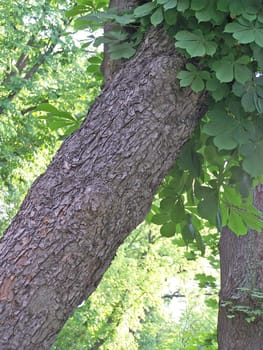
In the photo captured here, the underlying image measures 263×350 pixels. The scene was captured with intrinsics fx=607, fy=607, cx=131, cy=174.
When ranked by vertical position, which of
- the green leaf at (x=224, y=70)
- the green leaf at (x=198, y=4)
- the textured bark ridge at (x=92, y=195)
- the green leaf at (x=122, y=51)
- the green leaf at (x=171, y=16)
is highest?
the green leaf at (x=198, y=4)

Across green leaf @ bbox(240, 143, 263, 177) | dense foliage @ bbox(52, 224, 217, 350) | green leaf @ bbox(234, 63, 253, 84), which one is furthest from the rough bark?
dense foliage @ bbox(52, 224, 217, 350)

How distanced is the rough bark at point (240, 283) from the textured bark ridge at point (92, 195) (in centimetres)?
277

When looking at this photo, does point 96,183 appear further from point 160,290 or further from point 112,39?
point 160,290

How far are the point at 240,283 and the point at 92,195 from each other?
307cm

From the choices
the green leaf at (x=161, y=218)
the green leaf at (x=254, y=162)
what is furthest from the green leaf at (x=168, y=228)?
the green leaf at (x=254, y=162)

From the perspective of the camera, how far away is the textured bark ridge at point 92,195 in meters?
1.39

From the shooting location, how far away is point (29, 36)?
10.8 m

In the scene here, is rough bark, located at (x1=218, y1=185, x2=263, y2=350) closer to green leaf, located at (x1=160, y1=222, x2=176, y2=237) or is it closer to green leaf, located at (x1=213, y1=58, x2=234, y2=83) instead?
green leaf, located at (x1=160, y1=222, x2=176, y2=237)

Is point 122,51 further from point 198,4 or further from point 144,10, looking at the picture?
point 198,4

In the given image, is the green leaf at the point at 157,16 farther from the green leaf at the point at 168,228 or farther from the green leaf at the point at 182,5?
the green leaf at the point at 168,228

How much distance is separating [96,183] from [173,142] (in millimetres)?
273

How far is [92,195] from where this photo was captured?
148cm

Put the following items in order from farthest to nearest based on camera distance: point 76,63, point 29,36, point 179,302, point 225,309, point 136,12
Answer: point 179,302 < point 76,63 < point 29,36 < point 225,309 < point 136,12

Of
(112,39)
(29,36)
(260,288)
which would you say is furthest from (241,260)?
(29,36)
